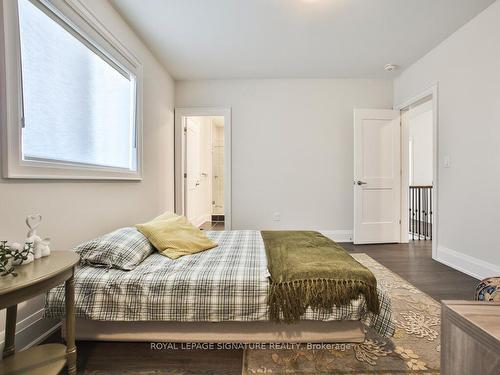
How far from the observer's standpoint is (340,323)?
4.56 ft

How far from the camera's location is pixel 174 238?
1.92 metres

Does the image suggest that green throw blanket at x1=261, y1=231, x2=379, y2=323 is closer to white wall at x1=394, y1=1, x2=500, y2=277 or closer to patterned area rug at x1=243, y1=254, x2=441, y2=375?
patterned area rug at x1=243, y1=254, x2=441, y2=375

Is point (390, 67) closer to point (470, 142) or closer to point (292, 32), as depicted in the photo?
point (470, 142)

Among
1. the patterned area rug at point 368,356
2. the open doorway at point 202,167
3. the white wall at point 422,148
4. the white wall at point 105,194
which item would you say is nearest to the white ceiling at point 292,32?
the white wall at point 105,194

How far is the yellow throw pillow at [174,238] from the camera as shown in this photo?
185cm

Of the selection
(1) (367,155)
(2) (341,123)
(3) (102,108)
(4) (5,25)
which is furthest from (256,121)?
(4) (5,25)

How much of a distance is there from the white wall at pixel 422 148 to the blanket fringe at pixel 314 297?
612cm

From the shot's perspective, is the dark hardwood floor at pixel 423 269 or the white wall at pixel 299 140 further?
the white wall at pixel 299 140

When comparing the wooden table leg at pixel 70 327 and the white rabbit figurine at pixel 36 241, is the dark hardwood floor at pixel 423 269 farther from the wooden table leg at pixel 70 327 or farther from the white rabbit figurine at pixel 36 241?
the white rabbit figurine at pixel 36 241

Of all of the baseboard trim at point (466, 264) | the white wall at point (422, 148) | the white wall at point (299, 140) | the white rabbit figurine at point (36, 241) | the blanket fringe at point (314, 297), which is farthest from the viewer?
the white wall at point (422, 148)

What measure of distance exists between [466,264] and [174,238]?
2884mm

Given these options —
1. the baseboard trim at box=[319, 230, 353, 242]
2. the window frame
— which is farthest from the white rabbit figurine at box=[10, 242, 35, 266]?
the baseboard trim at box=[319, 230, 353, 242]

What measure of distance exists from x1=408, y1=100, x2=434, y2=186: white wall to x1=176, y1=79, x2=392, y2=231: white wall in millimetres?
3217

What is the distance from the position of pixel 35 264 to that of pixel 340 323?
60.8 inches
